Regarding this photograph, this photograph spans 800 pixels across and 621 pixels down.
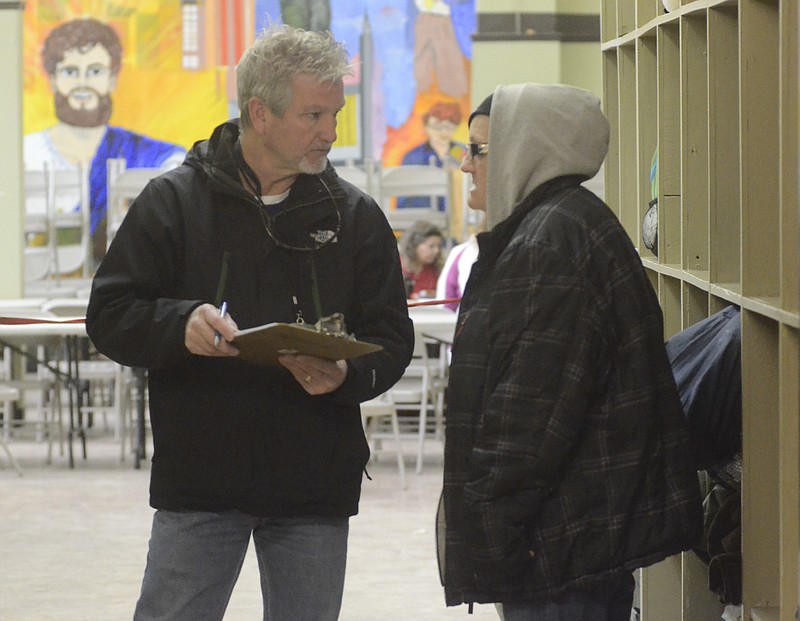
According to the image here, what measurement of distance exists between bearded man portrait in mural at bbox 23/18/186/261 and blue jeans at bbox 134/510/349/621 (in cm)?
1086

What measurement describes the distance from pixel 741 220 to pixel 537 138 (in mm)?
461

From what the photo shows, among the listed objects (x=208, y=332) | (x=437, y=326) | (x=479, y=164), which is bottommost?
(x=437, y=326)

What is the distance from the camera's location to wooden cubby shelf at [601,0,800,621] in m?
2.36

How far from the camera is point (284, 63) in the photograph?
2.57m

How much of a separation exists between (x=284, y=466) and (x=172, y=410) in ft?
0.79

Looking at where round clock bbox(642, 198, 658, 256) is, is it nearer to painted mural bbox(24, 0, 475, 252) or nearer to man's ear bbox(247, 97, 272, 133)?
man's ear bbox(247, 97, 272, 133)

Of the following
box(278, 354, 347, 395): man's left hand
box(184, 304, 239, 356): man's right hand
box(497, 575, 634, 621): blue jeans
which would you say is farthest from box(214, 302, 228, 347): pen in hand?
box(497, 575, 634, 621): blue jeans

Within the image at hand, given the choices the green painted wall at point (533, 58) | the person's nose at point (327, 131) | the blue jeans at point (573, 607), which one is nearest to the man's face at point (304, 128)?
the person's nose at point (327, 131)

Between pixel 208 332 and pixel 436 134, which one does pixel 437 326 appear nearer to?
pixel 436 134

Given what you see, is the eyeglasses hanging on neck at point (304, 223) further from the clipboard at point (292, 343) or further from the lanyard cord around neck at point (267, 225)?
the clipboard at point (292, 343)

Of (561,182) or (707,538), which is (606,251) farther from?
(707,538)

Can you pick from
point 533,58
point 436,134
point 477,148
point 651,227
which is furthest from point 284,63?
point 436,134

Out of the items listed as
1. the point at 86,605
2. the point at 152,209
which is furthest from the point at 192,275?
the point at 86,605

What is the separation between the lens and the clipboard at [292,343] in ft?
7.47
